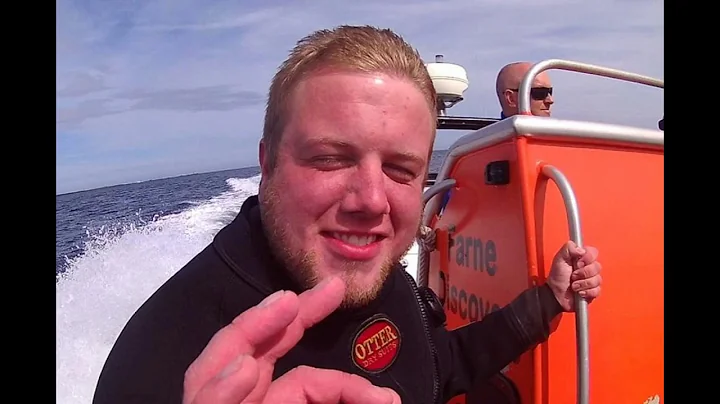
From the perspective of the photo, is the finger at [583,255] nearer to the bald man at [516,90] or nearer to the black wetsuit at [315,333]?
the black wetsuit at [315,333]

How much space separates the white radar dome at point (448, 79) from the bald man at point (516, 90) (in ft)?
0.70

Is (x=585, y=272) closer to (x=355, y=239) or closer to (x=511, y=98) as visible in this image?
(x=355, y=239)

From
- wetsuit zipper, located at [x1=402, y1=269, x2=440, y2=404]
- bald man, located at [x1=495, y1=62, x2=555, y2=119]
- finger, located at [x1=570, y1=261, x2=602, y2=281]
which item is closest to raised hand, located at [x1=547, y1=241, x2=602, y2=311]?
finger, located at [x1=570, y1=261, x2=602, y2=281]

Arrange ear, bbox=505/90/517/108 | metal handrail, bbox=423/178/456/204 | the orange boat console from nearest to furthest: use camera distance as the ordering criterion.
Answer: the orange boat console
metal handrail, bbox=423/178/456/204
ear, bbox=505/90/517/108

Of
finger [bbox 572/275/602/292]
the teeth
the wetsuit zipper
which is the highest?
the teeth

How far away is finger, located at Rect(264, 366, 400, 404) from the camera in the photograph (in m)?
0.68

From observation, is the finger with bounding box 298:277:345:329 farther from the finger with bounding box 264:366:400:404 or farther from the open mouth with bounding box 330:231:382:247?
the open mouth with bounding box 330:231:382:247

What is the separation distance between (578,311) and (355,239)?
1.97ft

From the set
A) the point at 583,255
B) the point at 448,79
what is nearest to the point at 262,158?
the point at 583,255

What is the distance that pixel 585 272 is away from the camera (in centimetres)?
128

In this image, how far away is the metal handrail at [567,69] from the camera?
4.84 feet

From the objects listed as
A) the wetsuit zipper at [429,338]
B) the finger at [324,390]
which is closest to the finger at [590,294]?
the wetsuit zipper at [429,338]

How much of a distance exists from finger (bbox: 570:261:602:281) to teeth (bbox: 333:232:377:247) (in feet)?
1.82
